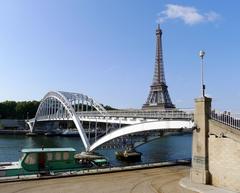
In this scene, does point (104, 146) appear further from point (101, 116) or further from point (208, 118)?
point (208, 118)

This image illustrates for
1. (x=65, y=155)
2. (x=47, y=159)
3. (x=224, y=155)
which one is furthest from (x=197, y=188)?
(x=47, y=159)

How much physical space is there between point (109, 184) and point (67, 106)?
60618mm

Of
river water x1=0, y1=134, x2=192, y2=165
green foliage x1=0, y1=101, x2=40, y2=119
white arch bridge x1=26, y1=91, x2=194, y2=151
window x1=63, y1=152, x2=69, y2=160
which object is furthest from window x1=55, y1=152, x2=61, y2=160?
green foliage x1=0, y1=101, x2=40, y2=119

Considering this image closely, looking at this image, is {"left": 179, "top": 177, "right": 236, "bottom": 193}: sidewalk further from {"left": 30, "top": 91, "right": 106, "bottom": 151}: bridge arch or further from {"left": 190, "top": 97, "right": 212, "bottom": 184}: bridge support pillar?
{"left": 30, "top": 91, "right": 106, "bottom": 151}: bridge arch

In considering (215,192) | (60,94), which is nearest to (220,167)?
(215,192)

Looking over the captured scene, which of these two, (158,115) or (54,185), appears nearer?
(54,185)

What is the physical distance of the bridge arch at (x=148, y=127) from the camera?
34494mm

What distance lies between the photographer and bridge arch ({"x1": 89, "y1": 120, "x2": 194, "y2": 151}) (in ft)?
113

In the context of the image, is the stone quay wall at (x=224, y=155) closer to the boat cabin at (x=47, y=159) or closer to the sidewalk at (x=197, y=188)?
the sidewalk at (x=197, y=188)

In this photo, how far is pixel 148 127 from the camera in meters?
42.2

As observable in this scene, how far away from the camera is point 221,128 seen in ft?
79.6

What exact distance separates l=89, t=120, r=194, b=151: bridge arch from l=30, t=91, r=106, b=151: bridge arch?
22.4 feet

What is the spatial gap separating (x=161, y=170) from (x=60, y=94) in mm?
66748

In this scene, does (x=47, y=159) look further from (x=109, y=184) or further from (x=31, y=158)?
(x=109, y=184)
